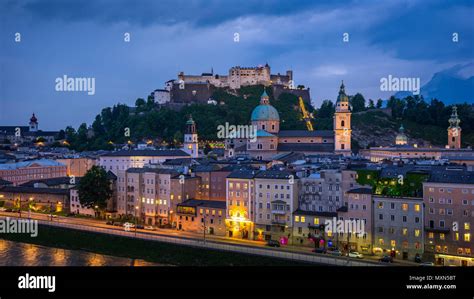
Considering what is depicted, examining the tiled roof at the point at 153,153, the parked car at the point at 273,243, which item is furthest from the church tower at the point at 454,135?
the parked car at the point at 273,243

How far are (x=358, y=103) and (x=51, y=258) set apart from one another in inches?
3236

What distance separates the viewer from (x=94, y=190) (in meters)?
46.9

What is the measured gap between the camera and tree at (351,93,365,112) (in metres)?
106

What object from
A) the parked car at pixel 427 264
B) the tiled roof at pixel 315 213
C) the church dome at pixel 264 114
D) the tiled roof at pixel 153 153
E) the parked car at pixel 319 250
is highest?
the church dome at pixel 264 114

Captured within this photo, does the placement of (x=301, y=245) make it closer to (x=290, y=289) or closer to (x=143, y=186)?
(x=143, y=186)

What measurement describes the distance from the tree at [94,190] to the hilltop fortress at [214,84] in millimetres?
60100

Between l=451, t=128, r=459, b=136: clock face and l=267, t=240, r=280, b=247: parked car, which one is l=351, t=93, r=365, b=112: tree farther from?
l=267, t=240, r=280, b=247: parked car

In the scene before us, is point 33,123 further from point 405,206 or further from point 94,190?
point 405,206

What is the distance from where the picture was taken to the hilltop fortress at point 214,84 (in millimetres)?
109125

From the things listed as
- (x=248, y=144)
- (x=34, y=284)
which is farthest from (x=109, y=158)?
(x=34, y=284)

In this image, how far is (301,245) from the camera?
3612 centimetres

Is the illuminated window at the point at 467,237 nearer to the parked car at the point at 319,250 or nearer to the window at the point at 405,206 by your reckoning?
the window at the point at 405,206

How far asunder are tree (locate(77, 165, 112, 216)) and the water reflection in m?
8.02

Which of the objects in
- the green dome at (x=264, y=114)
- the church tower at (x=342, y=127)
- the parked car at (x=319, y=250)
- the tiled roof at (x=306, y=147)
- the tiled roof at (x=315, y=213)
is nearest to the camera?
the parked car at (x=319, y=250)
